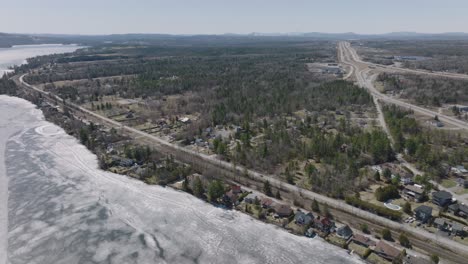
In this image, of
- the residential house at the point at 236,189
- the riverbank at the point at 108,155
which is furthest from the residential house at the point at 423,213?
the residential house at the point at 236,189

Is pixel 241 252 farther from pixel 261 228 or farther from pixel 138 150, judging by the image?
pixel 138 150

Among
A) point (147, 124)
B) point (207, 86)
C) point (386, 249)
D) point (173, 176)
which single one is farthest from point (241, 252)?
point (207, 86)

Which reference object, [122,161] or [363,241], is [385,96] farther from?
[122,161]

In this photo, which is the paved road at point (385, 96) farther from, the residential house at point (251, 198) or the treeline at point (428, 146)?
the residential house at point (251, 198)

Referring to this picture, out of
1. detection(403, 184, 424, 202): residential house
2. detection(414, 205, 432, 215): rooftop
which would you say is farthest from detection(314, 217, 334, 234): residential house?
detection(403, 184, 424, 202): residential house

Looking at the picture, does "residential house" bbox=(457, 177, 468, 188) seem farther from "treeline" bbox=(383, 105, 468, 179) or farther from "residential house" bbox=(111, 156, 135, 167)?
"residential house" bbox=(111, 156, 135, 167)

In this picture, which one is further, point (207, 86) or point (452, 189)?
point (207, 86)
